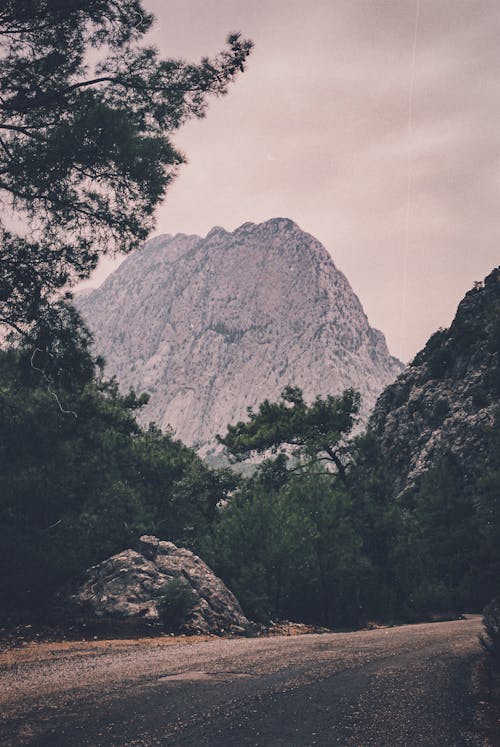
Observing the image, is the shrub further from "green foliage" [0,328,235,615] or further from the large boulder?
"green foliage" [0,328,235,615]

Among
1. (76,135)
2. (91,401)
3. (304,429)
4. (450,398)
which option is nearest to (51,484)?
(91,401)

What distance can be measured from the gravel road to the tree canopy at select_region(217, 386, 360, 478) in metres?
26.1

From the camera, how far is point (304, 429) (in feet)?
129

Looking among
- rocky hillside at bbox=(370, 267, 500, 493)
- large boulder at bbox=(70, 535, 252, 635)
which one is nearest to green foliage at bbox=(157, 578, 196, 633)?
large boulder at bbox=(70, 535, 252, 635)

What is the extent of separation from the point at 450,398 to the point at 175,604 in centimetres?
4999

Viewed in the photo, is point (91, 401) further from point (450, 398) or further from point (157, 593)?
point (450, 398)

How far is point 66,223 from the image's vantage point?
1463 centimetres

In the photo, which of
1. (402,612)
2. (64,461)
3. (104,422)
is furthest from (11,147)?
(402,612)

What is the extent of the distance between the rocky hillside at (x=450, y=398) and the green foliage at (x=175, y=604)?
132 ft

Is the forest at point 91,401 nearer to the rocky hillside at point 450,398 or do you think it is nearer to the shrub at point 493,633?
the shrub at point 493,633

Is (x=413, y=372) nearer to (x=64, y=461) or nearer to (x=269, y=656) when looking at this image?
(x=64, y=461)

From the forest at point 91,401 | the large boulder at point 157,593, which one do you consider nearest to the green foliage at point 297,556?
the forest at point 91,401

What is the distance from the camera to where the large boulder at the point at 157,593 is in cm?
1559

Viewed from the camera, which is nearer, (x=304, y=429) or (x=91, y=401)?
(x=91, y=401)
